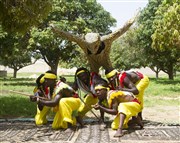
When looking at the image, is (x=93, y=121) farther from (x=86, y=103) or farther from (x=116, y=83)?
(x=116, y=83)

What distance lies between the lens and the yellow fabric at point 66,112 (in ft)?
23.1

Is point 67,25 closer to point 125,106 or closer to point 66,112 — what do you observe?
point 66,112

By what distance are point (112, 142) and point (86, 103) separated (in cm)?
208

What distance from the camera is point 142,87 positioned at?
752cm

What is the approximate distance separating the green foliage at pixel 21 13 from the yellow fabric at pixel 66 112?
10.8 ft

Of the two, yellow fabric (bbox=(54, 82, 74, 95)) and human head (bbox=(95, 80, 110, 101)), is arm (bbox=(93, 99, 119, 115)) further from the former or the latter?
yellow fabric (bbox=(54, 82, 74, 95))

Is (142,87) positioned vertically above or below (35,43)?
below

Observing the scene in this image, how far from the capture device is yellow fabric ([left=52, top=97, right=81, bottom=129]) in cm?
704

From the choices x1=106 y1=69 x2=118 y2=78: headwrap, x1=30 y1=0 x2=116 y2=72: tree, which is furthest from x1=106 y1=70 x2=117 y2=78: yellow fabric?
x1=30 y1=0 x2=116 y2=72: tree

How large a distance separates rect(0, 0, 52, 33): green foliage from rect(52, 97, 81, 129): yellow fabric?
10.8 ft

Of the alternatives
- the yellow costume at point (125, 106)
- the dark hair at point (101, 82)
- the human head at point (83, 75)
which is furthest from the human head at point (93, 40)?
the yellow costume at point (125, 106)

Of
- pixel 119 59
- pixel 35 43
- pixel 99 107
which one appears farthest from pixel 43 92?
pixel 119 59

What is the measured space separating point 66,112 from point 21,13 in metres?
3.59

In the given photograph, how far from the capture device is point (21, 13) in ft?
30.6
